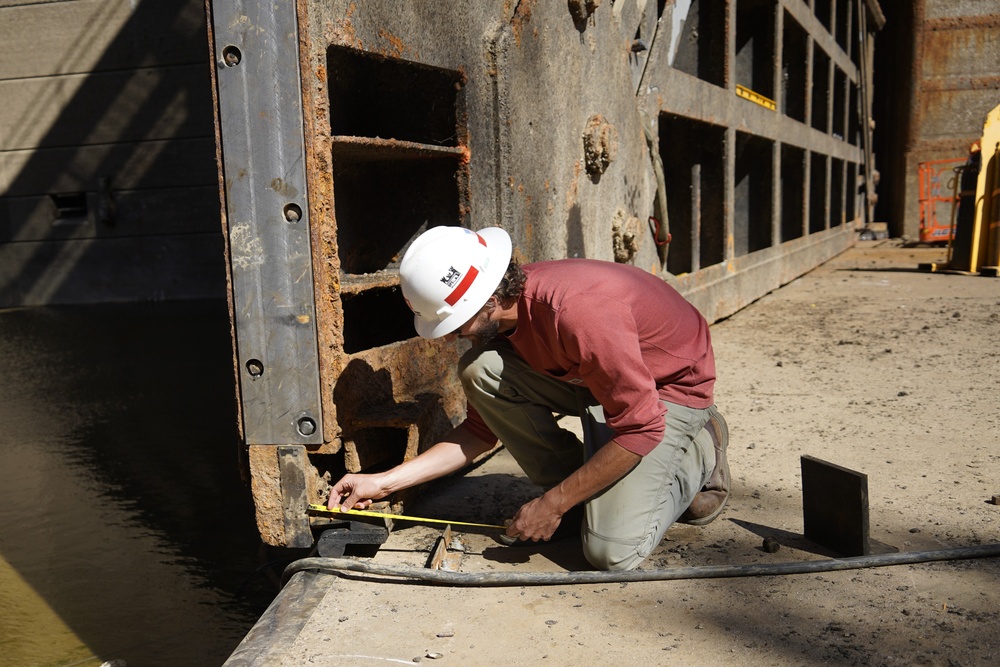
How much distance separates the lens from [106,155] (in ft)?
38.7

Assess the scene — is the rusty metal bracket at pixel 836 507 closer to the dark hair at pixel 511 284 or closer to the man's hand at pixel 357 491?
the dark hair at pixel 511 284

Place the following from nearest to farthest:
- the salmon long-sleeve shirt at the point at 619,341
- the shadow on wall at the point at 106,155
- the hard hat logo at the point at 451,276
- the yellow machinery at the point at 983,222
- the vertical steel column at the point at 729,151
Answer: the salmon long-sleeve shirt at the point at 619,341 → the hard hat logo at the point at 451,276 → the vertical steel column at the point at 729,151 → the yellow machinery at the point at 983,222 → the shadow on wall at the point at 106,155

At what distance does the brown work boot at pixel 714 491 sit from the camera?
2900mm

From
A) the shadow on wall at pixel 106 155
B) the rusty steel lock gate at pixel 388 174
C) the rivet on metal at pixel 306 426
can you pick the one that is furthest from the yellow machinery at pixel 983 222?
the shadow on wall at pixel 106 155

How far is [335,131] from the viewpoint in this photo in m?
3.49

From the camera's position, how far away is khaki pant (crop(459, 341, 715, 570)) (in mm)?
2547

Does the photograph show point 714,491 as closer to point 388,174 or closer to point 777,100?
point 388,174

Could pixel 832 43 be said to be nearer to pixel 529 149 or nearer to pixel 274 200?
pixel 529 149

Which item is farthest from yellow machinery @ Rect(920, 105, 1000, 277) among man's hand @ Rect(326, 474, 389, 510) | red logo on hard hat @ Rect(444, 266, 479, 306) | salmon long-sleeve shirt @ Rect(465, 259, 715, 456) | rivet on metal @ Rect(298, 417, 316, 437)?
rivet on metal @ Rect(298, 417, 316, 437)

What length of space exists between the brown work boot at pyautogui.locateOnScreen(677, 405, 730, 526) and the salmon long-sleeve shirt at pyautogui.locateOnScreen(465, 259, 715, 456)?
0.80ft

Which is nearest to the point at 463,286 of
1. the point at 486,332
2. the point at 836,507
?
the point at 486,332

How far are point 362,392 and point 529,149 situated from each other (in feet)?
4.76

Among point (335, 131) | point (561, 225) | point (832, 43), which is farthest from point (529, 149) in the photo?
point (832, 43)

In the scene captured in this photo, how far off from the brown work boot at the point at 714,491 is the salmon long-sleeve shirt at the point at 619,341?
0.24m
